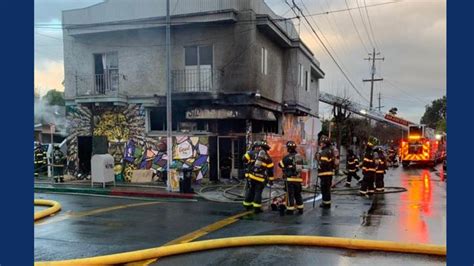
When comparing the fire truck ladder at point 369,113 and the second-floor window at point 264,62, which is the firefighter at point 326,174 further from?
the fire truck ladder at point 369,113

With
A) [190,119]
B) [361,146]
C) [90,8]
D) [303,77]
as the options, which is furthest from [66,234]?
[361,146]

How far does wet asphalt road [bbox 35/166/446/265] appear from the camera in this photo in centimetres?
654

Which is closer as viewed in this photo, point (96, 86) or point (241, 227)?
point (241, 227)

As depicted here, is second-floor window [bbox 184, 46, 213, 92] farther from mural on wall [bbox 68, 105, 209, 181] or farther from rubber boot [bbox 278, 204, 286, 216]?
rubber boot [bbox 278, 204, 286, 216]

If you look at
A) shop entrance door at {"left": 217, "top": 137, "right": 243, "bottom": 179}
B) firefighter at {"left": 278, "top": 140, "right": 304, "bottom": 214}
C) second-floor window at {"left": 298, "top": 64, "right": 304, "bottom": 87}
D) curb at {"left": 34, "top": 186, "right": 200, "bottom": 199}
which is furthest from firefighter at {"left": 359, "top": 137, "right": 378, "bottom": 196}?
second-floor window at {"left": 298, "top": 64, "right": 304, "bottom": 87}

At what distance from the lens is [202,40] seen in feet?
61.6

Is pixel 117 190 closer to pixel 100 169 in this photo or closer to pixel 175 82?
pixel 100 169

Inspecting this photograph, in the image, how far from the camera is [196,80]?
18.9 meters

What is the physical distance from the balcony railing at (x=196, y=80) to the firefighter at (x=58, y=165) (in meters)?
5.98

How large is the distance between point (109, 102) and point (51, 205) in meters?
8.31

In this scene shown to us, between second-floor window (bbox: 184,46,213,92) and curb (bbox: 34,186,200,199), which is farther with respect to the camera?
second-floor window (bbox: 184,46,213,92)

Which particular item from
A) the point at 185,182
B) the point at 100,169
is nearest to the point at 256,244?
the point at 185,182

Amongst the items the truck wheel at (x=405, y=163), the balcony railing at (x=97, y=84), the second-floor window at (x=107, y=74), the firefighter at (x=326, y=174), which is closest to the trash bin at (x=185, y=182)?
the firefighter at (x=326, y=174)

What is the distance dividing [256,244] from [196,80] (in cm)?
1263
